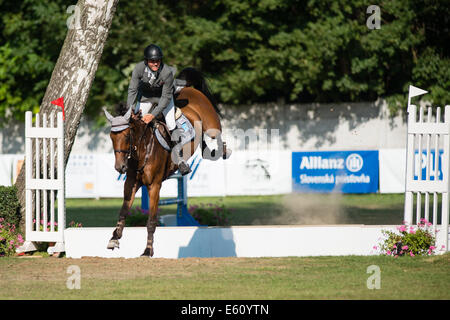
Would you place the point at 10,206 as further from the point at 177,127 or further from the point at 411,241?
the point at 411,241

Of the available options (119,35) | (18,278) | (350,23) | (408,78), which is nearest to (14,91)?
(119,35)

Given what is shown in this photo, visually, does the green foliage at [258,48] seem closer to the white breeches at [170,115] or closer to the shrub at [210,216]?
the shrub at [210,216]

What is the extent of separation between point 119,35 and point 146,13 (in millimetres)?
1445

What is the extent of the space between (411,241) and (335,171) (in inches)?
461

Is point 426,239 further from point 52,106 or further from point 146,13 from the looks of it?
point 146,13

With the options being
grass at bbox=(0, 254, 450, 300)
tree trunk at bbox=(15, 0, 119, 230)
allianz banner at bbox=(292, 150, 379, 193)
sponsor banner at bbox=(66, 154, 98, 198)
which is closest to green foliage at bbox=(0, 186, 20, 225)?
tree trunk at bbox=(15, 0, 119, 230)

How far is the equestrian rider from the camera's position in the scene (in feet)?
29.2

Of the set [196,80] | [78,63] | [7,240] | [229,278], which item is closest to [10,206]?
[7,240]

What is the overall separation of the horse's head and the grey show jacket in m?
0.62

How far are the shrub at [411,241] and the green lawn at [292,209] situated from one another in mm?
4683

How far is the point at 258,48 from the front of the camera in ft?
82.2

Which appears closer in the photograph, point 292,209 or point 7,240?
point 7,240

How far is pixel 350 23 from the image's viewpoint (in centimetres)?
2372

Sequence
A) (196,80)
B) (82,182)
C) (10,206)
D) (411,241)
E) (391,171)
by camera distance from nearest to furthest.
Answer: (411,241) → (10,206) → (196,80) → (391,171) → (82,182)
